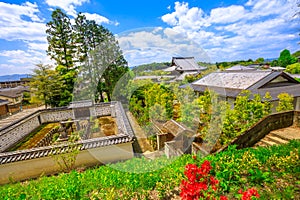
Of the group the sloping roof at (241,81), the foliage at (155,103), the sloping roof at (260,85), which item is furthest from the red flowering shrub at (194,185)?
the sloping roof at (241,81)

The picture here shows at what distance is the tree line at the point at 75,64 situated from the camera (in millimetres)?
11602

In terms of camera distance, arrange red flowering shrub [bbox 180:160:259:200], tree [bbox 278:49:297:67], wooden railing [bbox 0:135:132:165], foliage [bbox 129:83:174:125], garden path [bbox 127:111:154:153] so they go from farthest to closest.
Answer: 1. tree [bbox 278:49:297:67]
2. foliage [bbox 129:83:174:125]
3. garden path [bbox 127:111:154:153]
4. wooden railing [bbox 0:135:132:165]
5. red flowering shrub [bbox 180:160:259:200]

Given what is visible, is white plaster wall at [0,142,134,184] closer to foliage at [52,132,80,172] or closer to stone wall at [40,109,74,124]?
foliage at [52,132,80,172]

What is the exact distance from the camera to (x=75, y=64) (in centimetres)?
1348

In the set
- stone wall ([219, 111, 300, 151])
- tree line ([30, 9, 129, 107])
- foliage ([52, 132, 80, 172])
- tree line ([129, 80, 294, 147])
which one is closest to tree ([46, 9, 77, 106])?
tree line ([30, 9, 129, 107])

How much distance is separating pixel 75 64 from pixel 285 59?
1671 inches

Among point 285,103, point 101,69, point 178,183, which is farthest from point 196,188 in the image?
point 101,69

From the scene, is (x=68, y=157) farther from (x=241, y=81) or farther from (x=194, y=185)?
(x=241, y=81)

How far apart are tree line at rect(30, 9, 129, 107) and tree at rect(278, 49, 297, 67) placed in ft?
124

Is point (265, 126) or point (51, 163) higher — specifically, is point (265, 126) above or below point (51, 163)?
above

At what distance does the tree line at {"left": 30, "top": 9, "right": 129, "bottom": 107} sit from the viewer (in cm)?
1160

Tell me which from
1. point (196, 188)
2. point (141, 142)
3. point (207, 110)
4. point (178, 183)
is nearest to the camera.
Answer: point (196, 188)

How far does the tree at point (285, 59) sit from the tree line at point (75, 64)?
1486 inches

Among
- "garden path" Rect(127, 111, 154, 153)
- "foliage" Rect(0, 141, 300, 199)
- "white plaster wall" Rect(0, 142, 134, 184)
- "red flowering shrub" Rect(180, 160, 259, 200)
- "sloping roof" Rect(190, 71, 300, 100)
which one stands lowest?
"garden path" Rect(127, 111, 154, 153)
